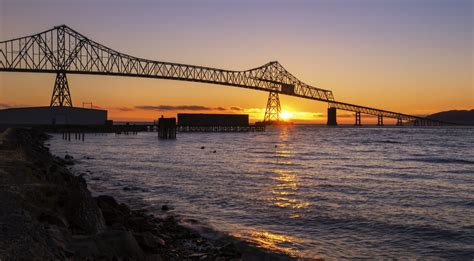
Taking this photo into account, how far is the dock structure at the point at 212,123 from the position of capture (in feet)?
412

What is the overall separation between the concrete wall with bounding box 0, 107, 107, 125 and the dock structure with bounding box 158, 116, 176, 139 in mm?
22230

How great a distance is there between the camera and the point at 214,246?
10.9 meters

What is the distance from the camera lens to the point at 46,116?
95062 millimetres

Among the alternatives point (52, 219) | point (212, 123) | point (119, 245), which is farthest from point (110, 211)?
point (212, 123)

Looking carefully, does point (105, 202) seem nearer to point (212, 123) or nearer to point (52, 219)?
point (52, 219)

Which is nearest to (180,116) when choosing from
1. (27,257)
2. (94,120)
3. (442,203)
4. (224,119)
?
(224,119)

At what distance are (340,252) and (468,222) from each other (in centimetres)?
492

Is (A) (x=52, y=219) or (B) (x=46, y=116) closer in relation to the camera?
(A) (x=52, y=219)

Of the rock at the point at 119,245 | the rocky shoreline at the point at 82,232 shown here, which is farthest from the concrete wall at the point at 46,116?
the rock at the point at 119,245

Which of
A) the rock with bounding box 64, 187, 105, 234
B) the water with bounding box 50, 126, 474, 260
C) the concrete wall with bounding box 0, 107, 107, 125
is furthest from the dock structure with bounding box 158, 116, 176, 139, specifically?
the rock with bounding box 64, 187, 105, 234

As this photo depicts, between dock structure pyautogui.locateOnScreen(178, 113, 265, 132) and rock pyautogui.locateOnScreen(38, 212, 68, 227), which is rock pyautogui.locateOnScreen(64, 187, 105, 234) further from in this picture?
dock structure pyautogui.locateOnScreen(178, 113, 265, 132)

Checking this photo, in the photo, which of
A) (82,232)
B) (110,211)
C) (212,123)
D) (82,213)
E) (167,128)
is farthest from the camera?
(212,123)

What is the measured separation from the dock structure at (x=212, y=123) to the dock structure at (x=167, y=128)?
1499 inches

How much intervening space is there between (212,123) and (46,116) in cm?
4726
